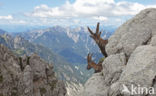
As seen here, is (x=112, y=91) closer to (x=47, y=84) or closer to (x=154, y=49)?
(x=154, y=49)

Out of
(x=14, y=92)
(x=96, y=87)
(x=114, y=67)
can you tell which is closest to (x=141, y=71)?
(x=114, y=67)

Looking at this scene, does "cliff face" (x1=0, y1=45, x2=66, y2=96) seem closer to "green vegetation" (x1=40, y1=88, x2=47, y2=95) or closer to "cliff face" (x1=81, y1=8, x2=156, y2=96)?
"green vegetation" (x1=40, y1=88, x2=47, y2=95)

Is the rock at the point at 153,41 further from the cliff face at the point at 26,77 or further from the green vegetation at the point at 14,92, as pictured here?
the green vegetation at the point at 14,92

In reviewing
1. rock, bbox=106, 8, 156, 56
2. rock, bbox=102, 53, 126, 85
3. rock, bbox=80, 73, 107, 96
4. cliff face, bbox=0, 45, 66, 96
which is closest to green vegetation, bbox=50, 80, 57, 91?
cliff face, bbox=0, 45, 66, 96

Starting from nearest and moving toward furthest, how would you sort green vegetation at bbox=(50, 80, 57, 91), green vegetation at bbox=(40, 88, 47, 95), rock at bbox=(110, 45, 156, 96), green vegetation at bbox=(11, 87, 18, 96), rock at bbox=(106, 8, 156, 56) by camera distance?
1. rock at bbox=(110, 45, 156, 96)
2. rock at bbox=(106, 8, 156, 56)
3. green vegetation at bbox=(11, 87, 18, 96)
4. green vegetation at bbox=(40, 88, 47, 95)
5. green vegetation at bbox=(50, 80, 57, 91)

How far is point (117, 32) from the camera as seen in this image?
85.9ft

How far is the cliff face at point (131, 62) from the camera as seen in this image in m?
15.7

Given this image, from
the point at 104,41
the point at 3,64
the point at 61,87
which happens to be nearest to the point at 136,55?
the point at 104,41

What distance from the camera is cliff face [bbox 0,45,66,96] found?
89312 mm

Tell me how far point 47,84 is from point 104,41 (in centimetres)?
9037

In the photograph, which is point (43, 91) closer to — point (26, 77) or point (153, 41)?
point (26, 77)

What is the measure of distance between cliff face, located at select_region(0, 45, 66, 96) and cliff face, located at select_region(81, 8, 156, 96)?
79512 mm

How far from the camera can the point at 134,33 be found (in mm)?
22703

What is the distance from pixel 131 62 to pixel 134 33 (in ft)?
20.8
